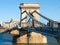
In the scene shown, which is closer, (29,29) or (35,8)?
(29,29)

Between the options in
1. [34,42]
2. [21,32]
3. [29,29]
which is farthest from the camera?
[21,32]

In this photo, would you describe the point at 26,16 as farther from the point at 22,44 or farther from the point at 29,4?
the point at 22,44

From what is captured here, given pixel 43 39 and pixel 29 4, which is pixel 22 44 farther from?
pixel 29 4

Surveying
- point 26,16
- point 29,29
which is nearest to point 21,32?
point 26,16

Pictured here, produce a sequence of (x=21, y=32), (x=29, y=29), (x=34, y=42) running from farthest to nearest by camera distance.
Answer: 1. (x=21, y=32)
2. (x=34, y=42)
3. (x=29, y=29)

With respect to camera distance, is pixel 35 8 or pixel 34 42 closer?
pixel 34 42

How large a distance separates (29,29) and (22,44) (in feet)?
9.17

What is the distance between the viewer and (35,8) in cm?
4538

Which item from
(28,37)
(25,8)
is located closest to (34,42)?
(28,37)

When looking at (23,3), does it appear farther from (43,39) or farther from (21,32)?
(43,39)

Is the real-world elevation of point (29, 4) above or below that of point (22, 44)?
above

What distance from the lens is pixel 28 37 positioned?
40969 mm

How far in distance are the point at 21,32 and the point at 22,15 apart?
354 centimetres

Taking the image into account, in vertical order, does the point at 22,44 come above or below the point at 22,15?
below
